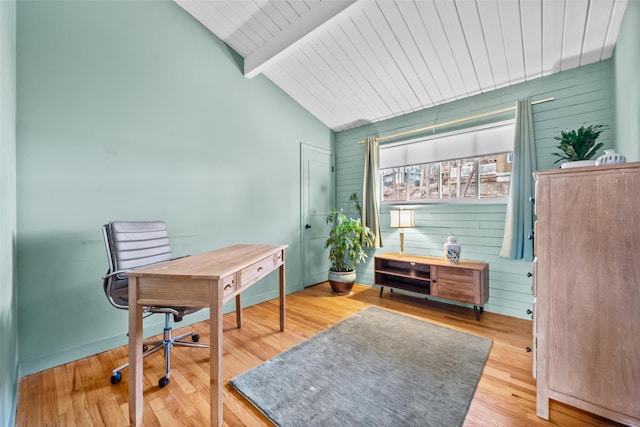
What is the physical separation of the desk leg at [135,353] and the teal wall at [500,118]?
3.04 metres

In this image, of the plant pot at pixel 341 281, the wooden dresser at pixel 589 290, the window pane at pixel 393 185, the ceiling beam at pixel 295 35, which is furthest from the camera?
the window pane at pixel 393 185

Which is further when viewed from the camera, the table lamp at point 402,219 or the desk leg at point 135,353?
the table lamp at point 402,219

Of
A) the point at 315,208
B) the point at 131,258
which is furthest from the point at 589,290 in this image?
the point at 315,208

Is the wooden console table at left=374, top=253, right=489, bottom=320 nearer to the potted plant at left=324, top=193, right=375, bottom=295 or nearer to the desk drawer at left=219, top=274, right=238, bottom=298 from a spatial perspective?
the potted plant at left=324, top=193, right=375, bottom=295

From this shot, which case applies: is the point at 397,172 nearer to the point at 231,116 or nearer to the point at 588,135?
the point at 588,135

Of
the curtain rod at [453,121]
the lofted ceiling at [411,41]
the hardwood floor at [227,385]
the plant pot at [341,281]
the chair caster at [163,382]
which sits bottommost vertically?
the hardwood floor at [227,385]

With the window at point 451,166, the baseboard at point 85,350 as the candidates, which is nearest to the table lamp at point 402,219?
the window at point 451,166

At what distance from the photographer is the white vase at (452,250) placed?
2838 mm

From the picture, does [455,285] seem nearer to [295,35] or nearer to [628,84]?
[628,84]

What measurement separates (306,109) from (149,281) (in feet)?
10.6

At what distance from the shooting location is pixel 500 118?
2.79 m

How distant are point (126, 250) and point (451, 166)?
135 inches

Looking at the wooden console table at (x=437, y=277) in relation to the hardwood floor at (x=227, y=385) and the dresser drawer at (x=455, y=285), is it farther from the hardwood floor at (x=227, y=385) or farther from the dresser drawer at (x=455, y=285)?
the hardwood floor at (x=227, y=385)

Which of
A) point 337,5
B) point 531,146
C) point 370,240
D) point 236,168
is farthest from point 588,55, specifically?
point 236,168
